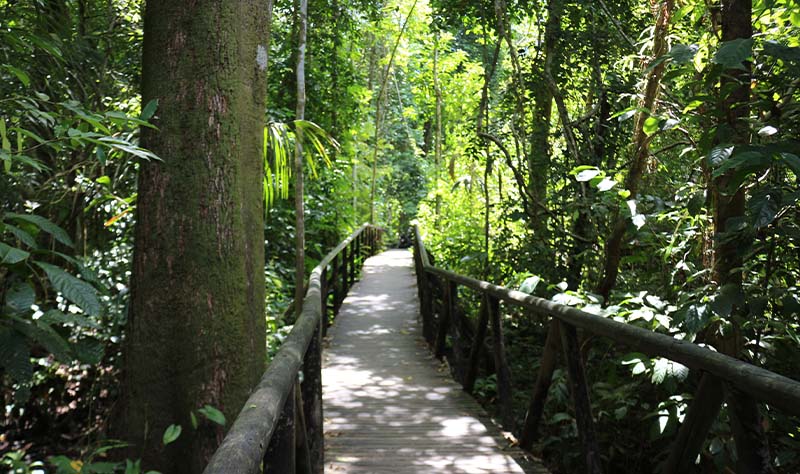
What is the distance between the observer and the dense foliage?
88.4 inches

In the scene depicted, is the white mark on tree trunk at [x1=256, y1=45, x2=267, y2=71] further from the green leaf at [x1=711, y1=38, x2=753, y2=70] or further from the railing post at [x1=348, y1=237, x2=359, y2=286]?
the railing post at [x1=348, y1=237, x2=359, y2=286]

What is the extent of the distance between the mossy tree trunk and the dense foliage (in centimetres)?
20

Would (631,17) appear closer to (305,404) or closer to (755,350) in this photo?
(755,350)

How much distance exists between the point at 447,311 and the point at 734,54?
15.2ft

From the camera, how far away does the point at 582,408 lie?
3.15m

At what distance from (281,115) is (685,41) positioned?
22.0 feet

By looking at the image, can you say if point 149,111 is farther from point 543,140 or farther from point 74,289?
point 543,140

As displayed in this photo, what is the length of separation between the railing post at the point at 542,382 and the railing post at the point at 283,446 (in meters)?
1.70

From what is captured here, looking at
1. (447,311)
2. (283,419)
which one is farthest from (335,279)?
(283,419)

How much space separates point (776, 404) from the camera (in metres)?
1.64

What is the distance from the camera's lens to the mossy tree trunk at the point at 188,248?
2494mm

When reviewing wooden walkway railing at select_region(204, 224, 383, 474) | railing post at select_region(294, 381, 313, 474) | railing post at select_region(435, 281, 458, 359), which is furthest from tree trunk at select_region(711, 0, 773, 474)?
railing post at select_region(435, 281, 458, 359)

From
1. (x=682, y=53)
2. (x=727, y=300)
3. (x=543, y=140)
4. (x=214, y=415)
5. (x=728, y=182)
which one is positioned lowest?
(x=214, y=415)

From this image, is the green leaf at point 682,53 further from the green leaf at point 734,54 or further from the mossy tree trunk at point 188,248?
the mossy tree trunk at point 188,248
